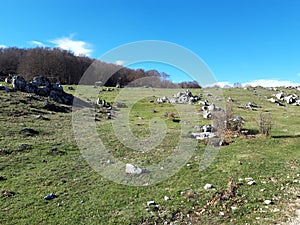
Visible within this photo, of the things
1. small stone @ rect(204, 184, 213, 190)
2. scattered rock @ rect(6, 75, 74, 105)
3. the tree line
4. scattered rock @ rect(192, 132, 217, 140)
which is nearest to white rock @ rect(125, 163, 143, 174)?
small stone @ rect(204, 184, 213, 190)

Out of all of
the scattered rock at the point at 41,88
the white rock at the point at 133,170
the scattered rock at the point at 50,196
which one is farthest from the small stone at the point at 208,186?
the scattered rock at the point at 41,88

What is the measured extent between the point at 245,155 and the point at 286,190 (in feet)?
20.9

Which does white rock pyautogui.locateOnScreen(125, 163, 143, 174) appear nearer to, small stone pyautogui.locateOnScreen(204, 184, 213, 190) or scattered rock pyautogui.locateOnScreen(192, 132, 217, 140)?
small stone pyautogui.locateOnScreen(204, 184, 213, 190)

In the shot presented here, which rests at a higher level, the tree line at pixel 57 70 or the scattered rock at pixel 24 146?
the tree line at pixel 57 70

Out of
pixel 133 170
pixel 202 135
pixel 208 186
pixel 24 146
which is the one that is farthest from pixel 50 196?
pixel 202 135

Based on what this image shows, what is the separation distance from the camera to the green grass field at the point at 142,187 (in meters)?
10.3

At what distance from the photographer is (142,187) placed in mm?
13344

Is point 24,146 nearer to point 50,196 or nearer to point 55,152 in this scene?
point 55,152

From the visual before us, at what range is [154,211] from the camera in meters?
10.7

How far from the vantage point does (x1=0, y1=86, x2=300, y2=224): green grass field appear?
10.3 metres

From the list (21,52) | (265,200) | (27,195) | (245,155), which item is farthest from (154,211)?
(21,52)

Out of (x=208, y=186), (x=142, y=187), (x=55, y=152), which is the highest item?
(x=208, y=186)

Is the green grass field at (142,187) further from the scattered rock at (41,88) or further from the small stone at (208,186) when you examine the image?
the scattered rock at (41,88)

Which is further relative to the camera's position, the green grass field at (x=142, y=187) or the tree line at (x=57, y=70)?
the tree line at (x=57, y=70)
